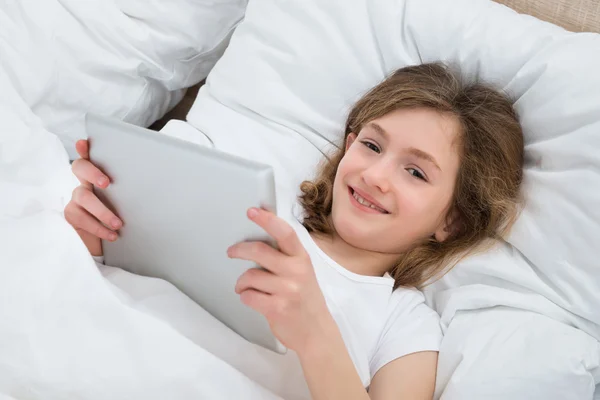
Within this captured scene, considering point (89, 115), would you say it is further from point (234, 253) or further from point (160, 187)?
point (234, 253)

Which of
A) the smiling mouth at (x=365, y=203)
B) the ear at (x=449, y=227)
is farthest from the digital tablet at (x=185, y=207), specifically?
the ear at (x=449, y=227)

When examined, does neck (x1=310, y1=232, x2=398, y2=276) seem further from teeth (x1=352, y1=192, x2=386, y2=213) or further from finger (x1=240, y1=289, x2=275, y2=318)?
finger (x1=240, y1=289, x2=275, y2=318)

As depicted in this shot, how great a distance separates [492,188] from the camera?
106 centimetres

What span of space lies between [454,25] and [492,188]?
0.97ft

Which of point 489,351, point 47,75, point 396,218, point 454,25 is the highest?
point 454,25

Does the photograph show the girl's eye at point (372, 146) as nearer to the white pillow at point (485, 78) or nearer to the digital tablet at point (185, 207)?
the white pillow at point (485, 78)

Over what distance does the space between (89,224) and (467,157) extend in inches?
23.4

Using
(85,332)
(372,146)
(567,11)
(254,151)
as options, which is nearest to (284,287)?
(85,332)

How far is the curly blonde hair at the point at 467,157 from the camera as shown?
1.06 m

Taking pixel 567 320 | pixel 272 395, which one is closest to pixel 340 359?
pixel 272 395

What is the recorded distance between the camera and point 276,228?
72cm

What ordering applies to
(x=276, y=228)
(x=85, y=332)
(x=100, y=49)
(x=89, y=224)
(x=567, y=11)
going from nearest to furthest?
(x=276, y=228), (x=85, y=332), (x=89, y=224), (x=567, y=11), (x=100, y=49)

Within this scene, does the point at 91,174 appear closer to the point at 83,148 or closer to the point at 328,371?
the point at 83,148

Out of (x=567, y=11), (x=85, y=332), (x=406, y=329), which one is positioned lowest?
A: (x=406, y=329)
